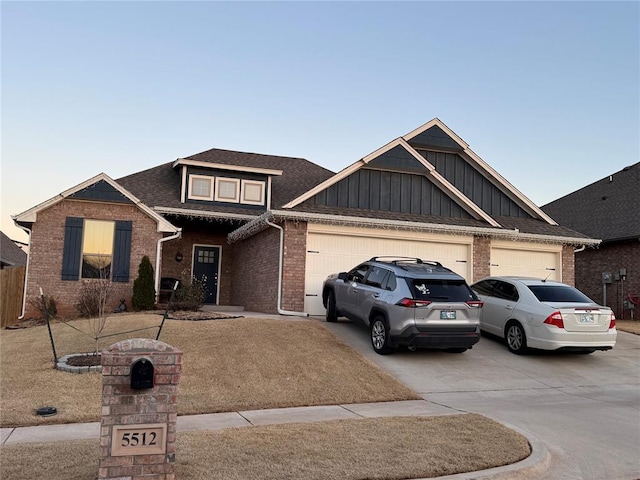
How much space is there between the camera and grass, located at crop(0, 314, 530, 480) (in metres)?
5.46

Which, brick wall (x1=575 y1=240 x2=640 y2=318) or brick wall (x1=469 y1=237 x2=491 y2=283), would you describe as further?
brick wall (x1=575 y1=240 x2=640 y2=318)

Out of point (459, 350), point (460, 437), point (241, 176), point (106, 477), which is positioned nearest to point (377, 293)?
point (459, 350)

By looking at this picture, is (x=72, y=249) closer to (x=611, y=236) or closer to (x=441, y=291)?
(x=441, y=291)

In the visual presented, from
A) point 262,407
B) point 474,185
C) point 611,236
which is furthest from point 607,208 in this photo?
point 262,407

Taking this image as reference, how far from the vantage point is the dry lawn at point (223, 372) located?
26.9 feet

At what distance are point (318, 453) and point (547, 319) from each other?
7674 millimetres

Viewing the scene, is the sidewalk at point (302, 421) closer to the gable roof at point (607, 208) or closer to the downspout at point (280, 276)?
the downspout at point (280, 276)

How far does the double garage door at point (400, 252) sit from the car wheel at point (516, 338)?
4683mm

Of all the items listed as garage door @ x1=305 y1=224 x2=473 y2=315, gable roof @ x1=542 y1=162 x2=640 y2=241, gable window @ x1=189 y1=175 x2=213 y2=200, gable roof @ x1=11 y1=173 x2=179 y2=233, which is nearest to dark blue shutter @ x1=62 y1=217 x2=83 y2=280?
gable roof @ x1=11 y1=173 x2=179 y2=233

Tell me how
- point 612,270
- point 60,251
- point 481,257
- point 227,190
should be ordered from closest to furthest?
point 60,251, point 481,257, point 227,190, point 612,270

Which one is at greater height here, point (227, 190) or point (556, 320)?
point (227, 190)

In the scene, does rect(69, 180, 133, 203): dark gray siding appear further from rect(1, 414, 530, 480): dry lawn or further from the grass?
rect(1, 414, 530, 480): dry lawn

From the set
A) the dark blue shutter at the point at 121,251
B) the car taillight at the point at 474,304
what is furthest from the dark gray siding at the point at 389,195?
the car taillight at the point at 474,304

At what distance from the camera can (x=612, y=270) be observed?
23.1 metres
